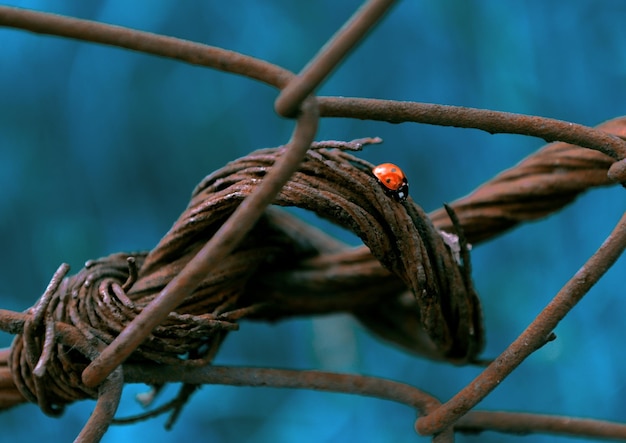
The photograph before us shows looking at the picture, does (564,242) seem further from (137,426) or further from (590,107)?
(137,426)

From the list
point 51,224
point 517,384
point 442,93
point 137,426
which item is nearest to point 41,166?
point 51,224

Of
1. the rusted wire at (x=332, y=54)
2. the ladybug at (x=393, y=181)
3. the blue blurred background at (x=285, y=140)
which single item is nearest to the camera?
the rusted wire at (x=332, y=54)

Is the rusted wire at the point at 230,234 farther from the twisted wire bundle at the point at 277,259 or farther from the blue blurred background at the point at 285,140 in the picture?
the blue blurred background at the point at 285,140

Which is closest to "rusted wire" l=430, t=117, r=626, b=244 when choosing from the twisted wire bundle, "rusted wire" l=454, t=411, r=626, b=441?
the twisted wire bundle

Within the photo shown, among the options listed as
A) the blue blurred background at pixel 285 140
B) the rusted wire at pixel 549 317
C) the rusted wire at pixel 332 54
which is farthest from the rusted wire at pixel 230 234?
the blue blurred background at pixel 285 140

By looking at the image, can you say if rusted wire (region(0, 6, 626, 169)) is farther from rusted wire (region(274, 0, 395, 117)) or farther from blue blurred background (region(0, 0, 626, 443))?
blue blurred background (region(0, 0, 626, 443))

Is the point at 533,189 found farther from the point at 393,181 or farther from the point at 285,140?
the point at 285,140

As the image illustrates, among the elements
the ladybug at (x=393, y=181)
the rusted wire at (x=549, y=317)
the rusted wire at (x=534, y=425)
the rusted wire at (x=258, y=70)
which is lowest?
the rusted wire at (x=534, y=425)
